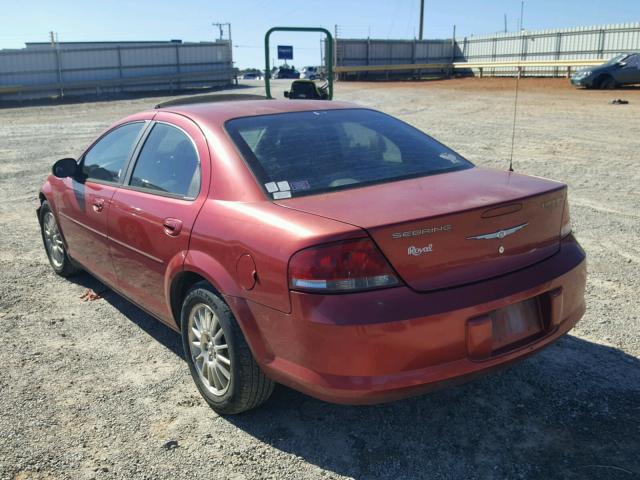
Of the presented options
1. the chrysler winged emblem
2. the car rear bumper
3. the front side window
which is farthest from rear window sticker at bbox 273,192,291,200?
the front side window

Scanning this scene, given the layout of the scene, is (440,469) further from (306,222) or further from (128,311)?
(128,311)

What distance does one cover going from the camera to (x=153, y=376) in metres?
3.87

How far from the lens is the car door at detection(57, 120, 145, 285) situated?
14.3 feet

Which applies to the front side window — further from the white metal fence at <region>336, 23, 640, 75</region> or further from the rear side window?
the white metal fence at <region>336, 23, 640, 75</region>

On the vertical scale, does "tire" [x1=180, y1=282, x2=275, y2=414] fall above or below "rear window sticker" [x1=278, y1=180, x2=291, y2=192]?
below

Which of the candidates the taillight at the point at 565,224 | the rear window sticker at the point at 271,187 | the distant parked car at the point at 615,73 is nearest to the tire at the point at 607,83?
Answer: the distant parked car at the point at 615,73

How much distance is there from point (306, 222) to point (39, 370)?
2.23 metres

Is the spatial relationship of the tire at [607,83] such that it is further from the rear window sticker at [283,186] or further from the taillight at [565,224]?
the rear window sticker at [283,186]

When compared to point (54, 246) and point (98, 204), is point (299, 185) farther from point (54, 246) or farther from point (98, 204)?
point (54, 246)

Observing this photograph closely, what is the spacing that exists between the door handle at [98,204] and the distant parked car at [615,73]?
78.8 feet

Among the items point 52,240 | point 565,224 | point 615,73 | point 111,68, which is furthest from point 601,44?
point 565,224

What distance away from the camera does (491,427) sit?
3217 millimetres

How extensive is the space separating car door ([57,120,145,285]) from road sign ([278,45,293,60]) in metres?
59.4

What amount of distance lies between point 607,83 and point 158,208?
24.7m
